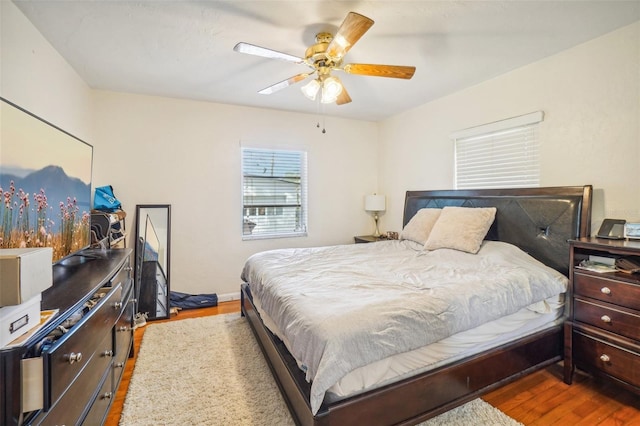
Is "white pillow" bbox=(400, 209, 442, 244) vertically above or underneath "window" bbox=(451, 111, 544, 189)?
underneath

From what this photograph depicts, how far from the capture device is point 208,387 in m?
2.06

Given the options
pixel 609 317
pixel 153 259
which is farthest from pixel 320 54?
pixel 153 259

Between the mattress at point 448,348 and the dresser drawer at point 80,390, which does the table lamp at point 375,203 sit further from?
the dresser drawer at point 80,390

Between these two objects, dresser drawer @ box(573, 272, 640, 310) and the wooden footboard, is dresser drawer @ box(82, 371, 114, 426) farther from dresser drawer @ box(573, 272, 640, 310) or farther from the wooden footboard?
dresser drawer @ box(573, 272, 640, 310)

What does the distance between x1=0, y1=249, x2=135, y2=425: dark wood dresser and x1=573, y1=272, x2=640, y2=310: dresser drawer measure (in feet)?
9.42

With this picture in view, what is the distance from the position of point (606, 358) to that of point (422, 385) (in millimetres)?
1336

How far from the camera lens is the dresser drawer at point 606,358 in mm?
1797

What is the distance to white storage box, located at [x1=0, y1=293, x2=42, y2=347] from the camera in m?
0.86

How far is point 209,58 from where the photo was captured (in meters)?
2.54

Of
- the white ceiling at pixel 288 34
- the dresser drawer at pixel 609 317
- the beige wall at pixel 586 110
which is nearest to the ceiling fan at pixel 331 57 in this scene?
the white ceiling at pixel 288 34

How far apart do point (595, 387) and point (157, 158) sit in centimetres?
452

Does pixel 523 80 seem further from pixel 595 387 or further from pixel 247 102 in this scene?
pixel 247 102

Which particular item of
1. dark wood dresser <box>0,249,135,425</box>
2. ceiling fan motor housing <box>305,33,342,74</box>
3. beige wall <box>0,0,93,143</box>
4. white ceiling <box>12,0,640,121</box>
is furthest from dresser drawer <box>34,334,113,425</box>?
ceiling fan motor housing <box>305,33,342,74</box>

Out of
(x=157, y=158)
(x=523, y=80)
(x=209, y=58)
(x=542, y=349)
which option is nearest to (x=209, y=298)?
(x=157, y=158)
